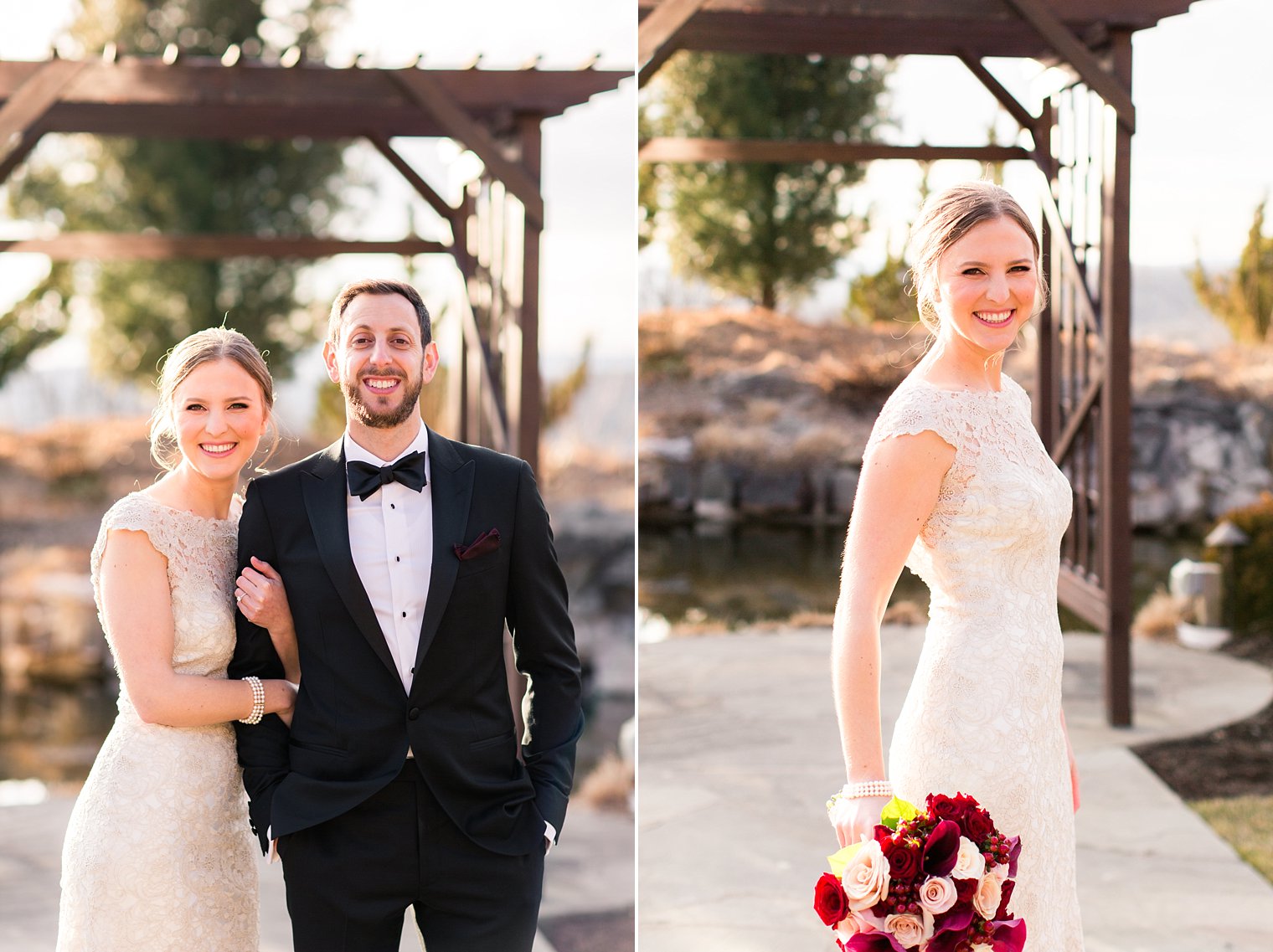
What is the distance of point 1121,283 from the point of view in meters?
5.58

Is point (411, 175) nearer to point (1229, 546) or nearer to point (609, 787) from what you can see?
point (609, 787)

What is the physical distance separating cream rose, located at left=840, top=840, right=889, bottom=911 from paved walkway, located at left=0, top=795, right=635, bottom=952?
8.24 feet

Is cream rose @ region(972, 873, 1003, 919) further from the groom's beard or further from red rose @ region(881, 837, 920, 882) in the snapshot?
the groom's beard

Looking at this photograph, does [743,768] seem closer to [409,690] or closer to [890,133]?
[409,690]

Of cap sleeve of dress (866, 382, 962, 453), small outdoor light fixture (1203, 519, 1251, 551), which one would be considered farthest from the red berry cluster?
small outdoor light fixture (1203, 519, 1251, 551)

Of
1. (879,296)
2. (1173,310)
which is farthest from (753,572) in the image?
(1173,310)

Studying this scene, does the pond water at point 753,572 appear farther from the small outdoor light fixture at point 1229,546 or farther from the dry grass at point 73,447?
the dry grass at point 73,447

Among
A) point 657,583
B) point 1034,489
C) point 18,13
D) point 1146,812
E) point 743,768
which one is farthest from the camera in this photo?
point 18,13

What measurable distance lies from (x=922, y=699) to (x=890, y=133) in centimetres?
1515

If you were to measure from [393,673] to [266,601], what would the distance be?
250 millimetres

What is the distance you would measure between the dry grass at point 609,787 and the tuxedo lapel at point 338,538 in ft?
18.0

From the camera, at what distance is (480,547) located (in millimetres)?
2143

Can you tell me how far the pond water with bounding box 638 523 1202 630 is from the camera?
41.9ft

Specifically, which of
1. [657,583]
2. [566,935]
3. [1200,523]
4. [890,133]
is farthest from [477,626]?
[890,133]
